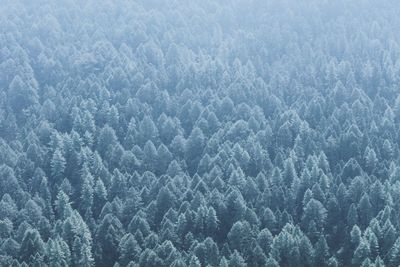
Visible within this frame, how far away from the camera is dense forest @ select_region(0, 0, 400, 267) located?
123062 mm

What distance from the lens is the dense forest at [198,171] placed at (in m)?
123

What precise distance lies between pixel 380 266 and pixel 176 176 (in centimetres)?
4777

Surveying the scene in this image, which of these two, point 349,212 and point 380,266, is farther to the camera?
point 349,212

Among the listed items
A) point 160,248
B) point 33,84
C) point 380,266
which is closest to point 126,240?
point 160,248

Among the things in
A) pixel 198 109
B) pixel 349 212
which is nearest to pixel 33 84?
pixel 198 109

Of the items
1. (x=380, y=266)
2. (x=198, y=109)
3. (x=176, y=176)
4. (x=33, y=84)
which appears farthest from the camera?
(x=33, y=84)

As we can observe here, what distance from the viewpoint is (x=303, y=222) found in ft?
435

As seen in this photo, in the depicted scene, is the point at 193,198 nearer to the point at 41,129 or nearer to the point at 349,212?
the point at 349,212

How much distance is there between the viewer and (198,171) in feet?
497

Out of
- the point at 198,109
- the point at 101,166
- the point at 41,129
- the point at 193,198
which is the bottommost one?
the point at 193,198

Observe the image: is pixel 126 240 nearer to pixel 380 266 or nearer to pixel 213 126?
pixel 380 266

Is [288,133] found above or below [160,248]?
above

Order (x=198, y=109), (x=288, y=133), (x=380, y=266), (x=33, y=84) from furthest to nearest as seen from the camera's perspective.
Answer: (x=33, y=84) → (x=198, y=109) → (x=288, y=133) → (x=380, y=266)

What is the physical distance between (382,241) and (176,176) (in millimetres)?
42737
